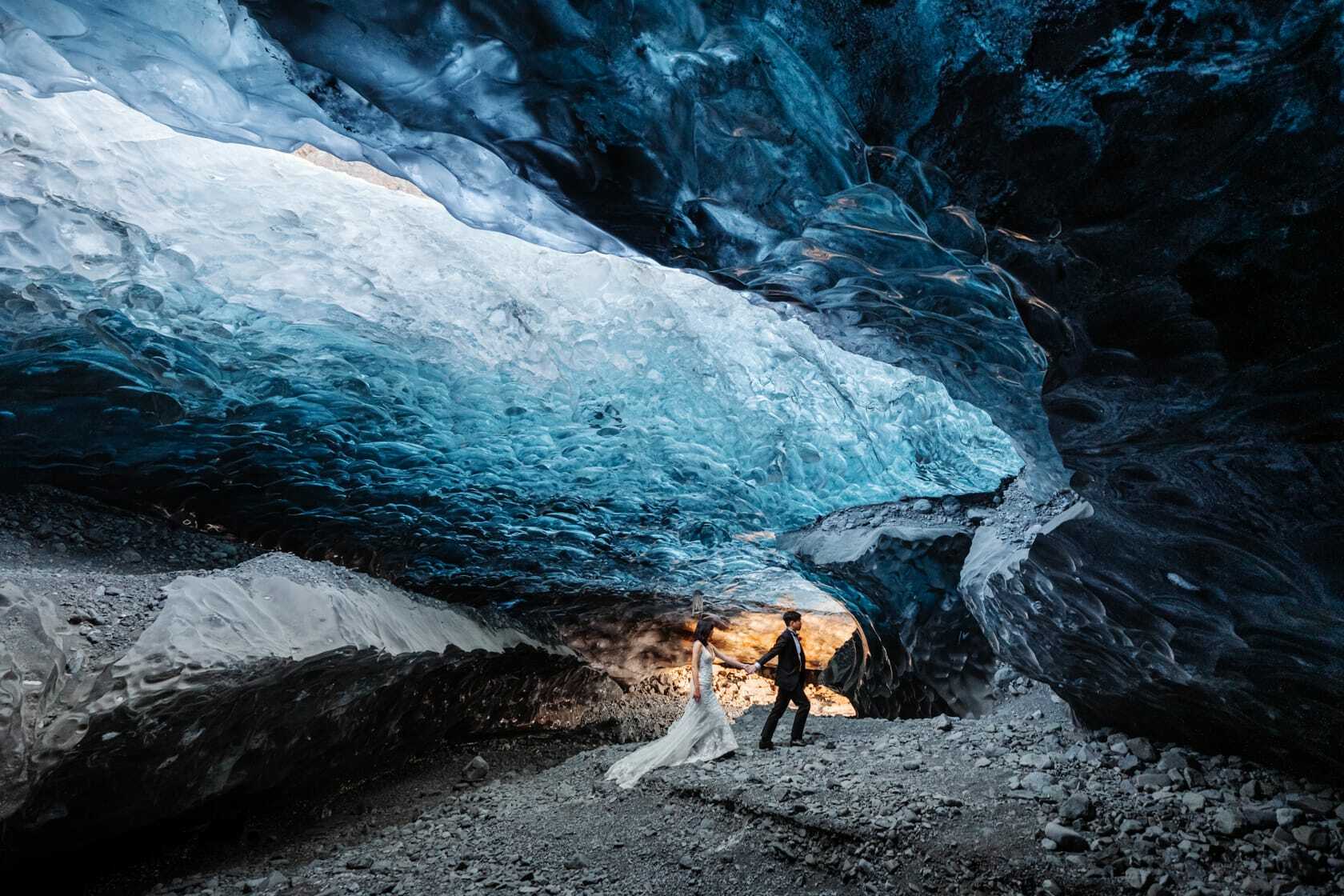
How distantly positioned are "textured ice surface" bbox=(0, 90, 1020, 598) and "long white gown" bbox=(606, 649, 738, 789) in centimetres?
202

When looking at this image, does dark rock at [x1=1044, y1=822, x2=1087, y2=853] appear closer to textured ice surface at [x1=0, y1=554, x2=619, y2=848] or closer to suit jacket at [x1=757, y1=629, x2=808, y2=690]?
suit jacket at [x1=757, y1=629, x2=808, y2=690]

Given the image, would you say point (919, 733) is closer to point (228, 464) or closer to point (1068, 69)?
point (1068, 69)

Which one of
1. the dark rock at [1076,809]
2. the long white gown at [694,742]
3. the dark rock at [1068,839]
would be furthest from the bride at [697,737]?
the dark rock at [1068,839]

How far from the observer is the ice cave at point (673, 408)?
237 centimetres

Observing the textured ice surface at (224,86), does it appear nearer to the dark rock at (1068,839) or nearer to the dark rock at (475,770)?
the dark rock at (1068,839)

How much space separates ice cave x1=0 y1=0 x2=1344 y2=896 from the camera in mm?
2373

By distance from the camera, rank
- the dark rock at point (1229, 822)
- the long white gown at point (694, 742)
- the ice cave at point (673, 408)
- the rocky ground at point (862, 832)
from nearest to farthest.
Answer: the ice cave at point (673, 408) → the rocky ground at point (862, 832) → the dark rock at point (1229, 822) → the long white gown at point (694, 742)

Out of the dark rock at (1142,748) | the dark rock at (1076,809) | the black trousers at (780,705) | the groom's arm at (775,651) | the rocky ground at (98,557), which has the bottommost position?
the black trousers at (780,705)

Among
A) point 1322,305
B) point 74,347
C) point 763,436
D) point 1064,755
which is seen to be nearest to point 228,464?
point 74,347

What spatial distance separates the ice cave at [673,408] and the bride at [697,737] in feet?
0.20

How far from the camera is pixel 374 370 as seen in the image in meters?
4.97

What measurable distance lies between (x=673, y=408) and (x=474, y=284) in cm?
194

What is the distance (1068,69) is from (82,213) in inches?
200

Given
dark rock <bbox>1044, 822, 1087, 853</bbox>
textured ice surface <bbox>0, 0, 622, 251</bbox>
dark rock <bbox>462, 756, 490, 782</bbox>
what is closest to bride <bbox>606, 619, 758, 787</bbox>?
dark rock <bbox>462, 756, 490, 782</bbox>
